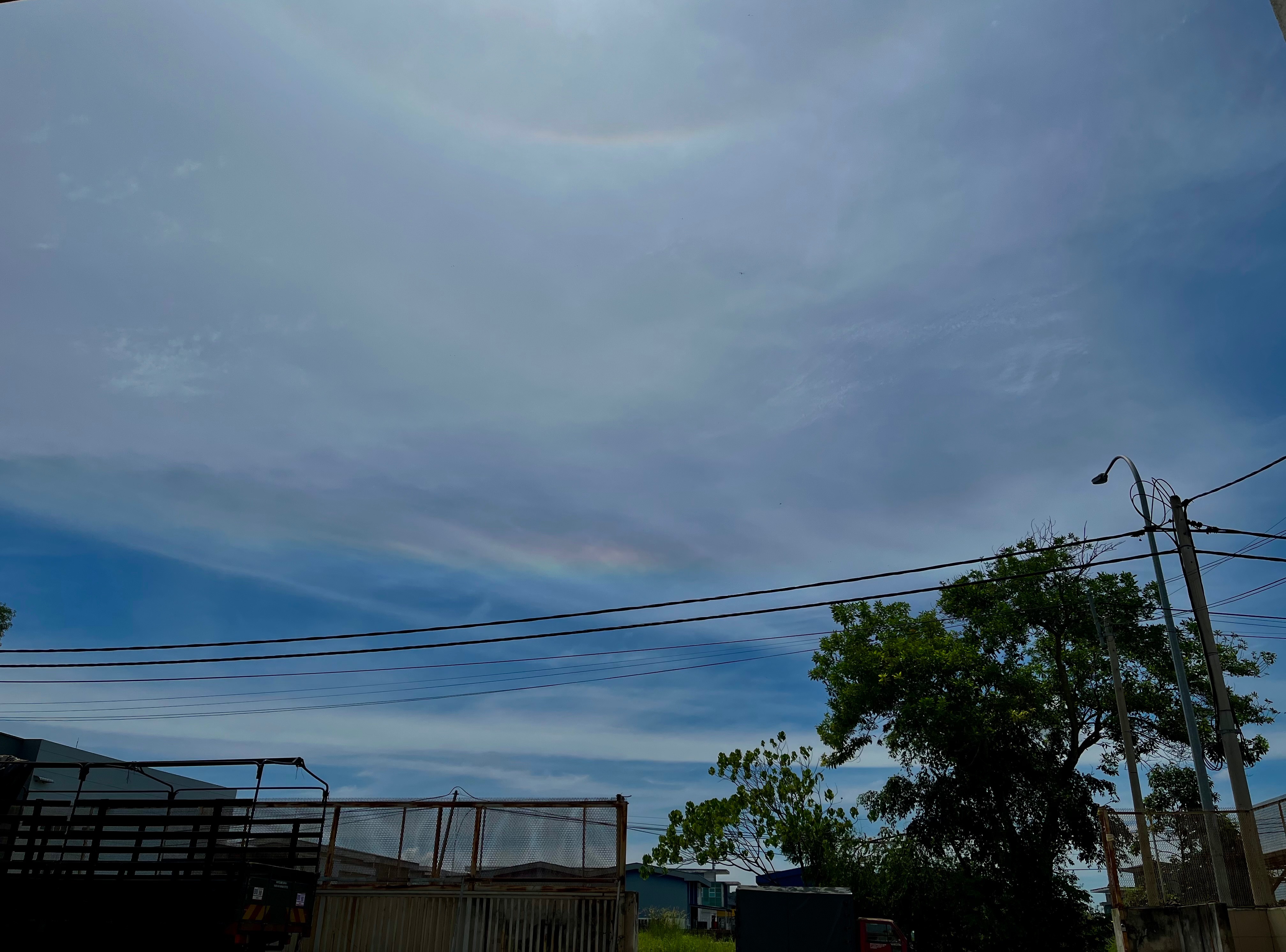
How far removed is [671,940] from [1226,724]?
17.0m

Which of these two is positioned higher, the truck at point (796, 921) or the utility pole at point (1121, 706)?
the utility pole at point (1121, 706)

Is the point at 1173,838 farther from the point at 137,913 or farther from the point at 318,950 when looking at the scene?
the point at 137,913

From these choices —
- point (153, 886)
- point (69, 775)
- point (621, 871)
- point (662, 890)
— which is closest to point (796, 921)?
point (621, 871)

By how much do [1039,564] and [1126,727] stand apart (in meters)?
6.88

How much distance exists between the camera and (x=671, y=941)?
2580 centimetres

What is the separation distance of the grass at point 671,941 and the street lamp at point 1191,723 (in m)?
13.4

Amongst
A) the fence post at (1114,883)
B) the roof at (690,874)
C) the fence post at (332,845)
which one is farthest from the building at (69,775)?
the roof at (690,874)

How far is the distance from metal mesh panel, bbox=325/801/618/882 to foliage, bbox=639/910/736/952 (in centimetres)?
1005

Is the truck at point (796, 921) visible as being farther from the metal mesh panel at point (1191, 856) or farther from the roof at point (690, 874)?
the roof at point (690, 874)

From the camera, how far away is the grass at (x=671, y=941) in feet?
83.0

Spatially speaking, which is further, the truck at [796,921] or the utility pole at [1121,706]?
the utility pole at [1121,706]

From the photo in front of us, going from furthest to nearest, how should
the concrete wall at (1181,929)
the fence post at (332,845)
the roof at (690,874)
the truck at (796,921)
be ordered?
the roof at (690,874)
the truck at (796,921)
the fence post at (332,845)
the concrete wall at (1181,929)

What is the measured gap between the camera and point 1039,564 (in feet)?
101

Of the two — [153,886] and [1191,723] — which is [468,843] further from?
[1191,723]
